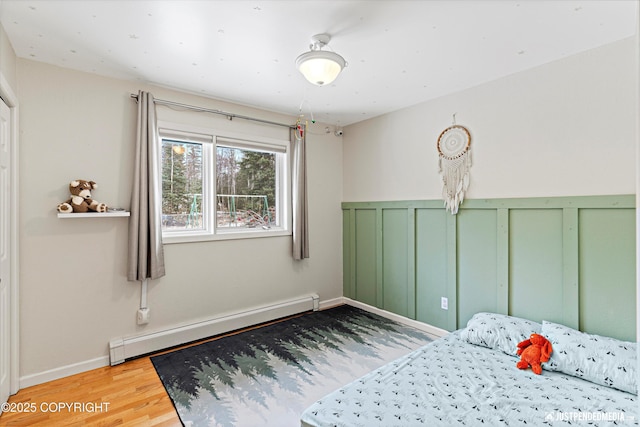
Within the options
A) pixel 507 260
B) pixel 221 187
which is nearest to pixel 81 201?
pixel 221 187

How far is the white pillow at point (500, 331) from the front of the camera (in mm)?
2324

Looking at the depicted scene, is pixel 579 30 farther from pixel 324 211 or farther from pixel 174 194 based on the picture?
pixel 174 194

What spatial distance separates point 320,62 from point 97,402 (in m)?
2.70

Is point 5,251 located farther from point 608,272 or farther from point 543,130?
point 608,272

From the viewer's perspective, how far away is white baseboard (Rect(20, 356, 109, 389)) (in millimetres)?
2305

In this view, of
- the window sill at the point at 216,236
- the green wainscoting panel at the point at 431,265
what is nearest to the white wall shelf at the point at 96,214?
the window sill at the point at 216,236

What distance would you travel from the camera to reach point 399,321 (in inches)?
139

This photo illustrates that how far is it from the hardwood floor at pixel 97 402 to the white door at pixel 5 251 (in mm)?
167

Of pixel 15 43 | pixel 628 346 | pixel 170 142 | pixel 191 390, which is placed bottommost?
pixel 191 390

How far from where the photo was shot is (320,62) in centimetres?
198

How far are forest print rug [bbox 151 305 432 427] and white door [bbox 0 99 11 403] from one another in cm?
93

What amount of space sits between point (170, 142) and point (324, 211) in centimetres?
197

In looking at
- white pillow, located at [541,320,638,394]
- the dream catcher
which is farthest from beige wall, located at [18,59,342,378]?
white pillow, located at [541,320,638,394]

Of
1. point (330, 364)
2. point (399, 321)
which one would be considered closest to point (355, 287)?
point (399, 321)
